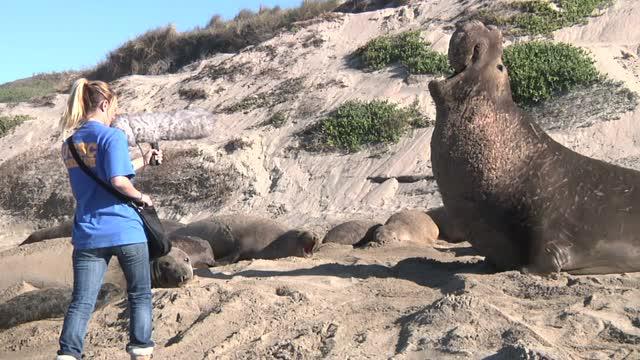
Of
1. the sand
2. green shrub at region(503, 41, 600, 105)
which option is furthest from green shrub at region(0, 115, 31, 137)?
green shrub at region(503, 41, 600, 105)

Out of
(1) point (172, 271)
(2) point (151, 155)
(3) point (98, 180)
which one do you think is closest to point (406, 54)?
(1) point (172, 271)

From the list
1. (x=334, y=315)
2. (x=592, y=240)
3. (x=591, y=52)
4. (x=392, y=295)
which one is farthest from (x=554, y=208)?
(x=591, y=52)

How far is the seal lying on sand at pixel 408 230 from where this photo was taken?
9359 mm

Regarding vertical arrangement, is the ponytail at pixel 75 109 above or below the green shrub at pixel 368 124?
above

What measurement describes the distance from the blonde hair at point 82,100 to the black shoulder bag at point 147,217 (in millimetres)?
116

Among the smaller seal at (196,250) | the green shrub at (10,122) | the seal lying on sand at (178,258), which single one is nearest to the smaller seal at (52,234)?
the seal lying on sand at (178,258)

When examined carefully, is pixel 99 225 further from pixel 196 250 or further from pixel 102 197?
pixel 196 250

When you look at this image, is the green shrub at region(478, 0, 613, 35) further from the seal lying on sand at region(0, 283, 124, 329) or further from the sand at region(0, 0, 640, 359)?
the seal lying on sand at region(0, 283, 124, 329)

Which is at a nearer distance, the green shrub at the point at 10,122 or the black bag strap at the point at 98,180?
the black bag strap at the point at 98,180

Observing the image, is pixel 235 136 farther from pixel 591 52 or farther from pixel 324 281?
pixel 324 281

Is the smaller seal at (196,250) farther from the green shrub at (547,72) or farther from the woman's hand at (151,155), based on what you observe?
the green shrub at (547,72)

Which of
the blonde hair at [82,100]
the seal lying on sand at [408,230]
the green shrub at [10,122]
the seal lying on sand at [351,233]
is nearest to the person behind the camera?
the blonde hair at [82,100]

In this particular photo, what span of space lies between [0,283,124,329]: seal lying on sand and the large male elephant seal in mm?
2724

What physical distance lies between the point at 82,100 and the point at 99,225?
0.68m
